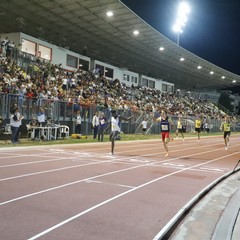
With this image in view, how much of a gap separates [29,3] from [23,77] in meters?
6.54

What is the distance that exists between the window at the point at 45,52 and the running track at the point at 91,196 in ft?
84.3

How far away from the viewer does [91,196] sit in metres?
7.96

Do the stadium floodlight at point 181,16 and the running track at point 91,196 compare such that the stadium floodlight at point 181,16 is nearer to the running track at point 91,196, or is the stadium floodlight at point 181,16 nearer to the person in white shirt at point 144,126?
the person in white shirt at point 144,126

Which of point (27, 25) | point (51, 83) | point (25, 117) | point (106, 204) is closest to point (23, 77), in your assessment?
point (51, 83)

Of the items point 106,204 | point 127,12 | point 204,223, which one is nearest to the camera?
point 204,223

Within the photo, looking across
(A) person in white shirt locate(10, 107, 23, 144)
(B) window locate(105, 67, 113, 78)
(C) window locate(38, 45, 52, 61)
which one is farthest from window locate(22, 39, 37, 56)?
(A) person in white shirt locate(10, 107, 23, 144)

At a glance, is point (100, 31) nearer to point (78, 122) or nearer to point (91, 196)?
point (78, 122)

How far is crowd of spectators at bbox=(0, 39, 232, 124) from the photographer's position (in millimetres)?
24705

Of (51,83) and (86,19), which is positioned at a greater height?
(86,19)

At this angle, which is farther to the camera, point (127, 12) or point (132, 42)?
point (132, 42)

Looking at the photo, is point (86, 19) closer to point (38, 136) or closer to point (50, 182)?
point (38, 136)

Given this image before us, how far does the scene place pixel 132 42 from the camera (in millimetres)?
44062

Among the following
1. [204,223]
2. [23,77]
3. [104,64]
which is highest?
[104,64]

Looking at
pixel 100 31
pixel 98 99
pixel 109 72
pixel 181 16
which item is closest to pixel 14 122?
pixel 98 99
